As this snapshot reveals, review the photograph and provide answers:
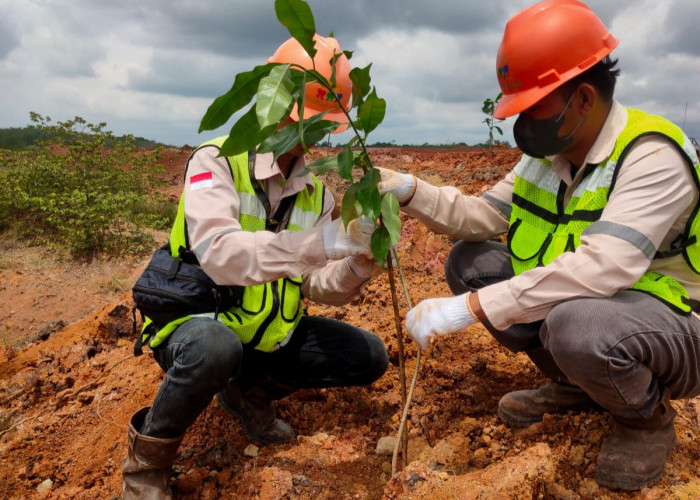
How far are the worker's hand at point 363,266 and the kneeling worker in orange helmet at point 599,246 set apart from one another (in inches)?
10.7

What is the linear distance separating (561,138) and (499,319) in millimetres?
693

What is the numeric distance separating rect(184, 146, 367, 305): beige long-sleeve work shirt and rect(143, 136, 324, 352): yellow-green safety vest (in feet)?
0.18

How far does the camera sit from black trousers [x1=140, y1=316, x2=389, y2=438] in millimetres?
1909

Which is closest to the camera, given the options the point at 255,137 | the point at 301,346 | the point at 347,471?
the point at 255,137

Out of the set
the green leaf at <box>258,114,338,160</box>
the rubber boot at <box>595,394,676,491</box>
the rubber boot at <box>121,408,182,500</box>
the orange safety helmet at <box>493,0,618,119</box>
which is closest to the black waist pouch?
the rubber boot at <box>121,408,182,500</box>

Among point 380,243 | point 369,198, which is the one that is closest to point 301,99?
point 369,198

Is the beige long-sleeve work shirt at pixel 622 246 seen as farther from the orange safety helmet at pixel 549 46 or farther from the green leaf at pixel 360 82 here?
the green leaf at pixel 360 82

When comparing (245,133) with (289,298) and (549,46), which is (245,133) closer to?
(289,298)

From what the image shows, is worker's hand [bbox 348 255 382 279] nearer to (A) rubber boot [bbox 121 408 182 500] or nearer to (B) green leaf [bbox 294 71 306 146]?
(B) green leaf [bbox 294 71 306 146]

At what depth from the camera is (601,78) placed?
1.93 meters

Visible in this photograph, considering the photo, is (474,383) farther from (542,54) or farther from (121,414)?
(121,414)

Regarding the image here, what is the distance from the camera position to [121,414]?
2670mm

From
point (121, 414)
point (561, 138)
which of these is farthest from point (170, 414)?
point (561, 138)

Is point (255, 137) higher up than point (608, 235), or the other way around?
point (255, 137)
